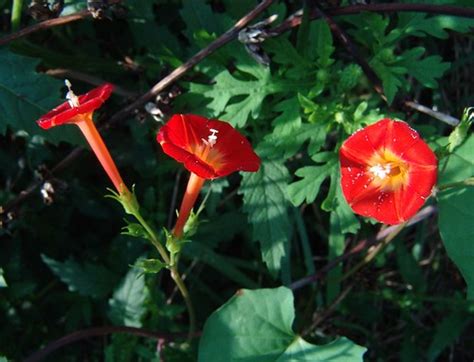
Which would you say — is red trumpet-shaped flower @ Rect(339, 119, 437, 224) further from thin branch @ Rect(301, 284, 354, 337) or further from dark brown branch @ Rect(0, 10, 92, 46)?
dark brown branch @ Rect(0, 10, 92, 46)

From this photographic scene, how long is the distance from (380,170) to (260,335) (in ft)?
2.45

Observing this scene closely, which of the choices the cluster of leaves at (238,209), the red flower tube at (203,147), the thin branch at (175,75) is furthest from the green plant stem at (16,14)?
the red flower tube at (203,147)

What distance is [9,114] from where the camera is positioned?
2.66 meters

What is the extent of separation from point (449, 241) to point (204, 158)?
962 mm

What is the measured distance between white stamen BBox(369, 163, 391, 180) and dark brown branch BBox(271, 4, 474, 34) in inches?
24.4

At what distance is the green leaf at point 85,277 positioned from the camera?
10.2 ft

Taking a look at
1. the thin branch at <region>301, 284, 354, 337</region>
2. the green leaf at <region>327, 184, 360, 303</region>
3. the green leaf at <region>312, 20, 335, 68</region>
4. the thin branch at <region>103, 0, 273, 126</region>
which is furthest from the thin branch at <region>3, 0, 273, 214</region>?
the thin branch at <region>301, 284, 354, 337</region>

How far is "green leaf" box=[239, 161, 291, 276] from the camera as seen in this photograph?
2.78 meters

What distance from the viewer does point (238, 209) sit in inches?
133

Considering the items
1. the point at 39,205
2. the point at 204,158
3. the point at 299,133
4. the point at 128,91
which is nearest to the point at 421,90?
the point at 299,133

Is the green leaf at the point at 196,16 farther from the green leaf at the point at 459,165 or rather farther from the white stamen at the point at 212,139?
the green leaf at the point at 459,165

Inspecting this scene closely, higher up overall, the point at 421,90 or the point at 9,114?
the point at 9,114

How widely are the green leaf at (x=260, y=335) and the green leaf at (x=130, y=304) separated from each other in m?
0.49

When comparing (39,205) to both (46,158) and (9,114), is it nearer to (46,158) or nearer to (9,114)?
(46,158)
